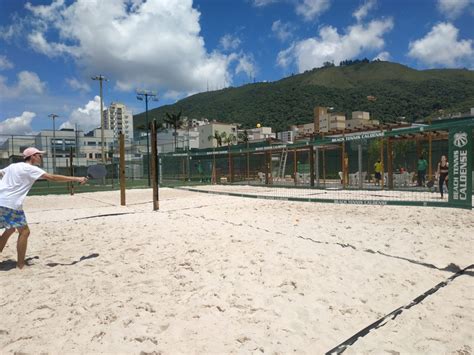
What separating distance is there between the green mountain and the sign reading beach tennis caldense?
79.6 m

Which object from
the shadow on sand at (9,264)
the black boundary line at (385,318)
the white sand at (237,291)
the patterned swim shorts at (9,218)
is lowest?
the black boundary line at (385,318)

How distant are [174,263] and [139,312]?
1173mm

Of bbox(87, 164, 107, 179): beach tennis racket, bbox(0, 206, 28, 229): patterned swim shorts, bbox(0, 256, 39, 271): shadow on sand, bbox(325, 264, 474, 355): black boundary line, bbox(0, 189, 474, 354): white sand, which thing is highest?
bbox(87, 164, 107, 179): beach tennis racket

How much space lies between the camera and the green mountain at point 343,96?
99438 mm

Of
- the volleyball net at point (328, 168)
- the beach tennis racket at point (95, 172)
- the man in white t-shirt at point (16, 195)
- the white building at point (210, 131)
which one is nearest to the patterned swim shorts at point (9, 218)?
the man in white t-shirt at point (16, 195)

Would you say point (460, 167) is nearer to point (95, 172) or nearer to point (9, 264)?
point (95, 172)

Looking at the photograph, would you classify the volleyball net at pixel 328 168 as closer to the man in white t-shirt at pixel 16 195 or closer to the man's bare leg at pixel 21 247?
the man in white t-shirt at pixel 16 195

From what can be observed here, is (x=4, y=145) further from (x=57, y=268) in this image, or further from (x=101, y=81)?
(x=57, y=268)

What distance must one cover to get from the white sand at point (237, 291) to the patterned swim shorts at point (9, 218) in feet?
1.74

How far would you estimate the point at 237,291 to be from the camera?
10.3 feet

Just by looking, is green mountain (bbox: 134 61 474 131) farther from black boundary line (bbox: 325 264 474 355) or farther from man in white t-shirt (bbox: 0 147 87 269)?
man in white t-shirt (bbox: 0 147 87 269)

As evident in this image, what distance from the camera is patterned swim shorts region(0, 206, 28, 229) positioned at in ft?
12.4

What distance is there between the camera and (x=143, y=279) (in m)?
3.46

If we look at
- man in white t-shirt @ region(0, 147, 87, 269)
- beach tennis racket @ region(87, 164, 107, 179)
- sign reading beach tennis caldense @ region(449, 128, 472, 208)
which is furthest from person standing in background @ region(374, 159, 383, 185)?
man in white t-shirt @ region(0, 147, 87, 269)
